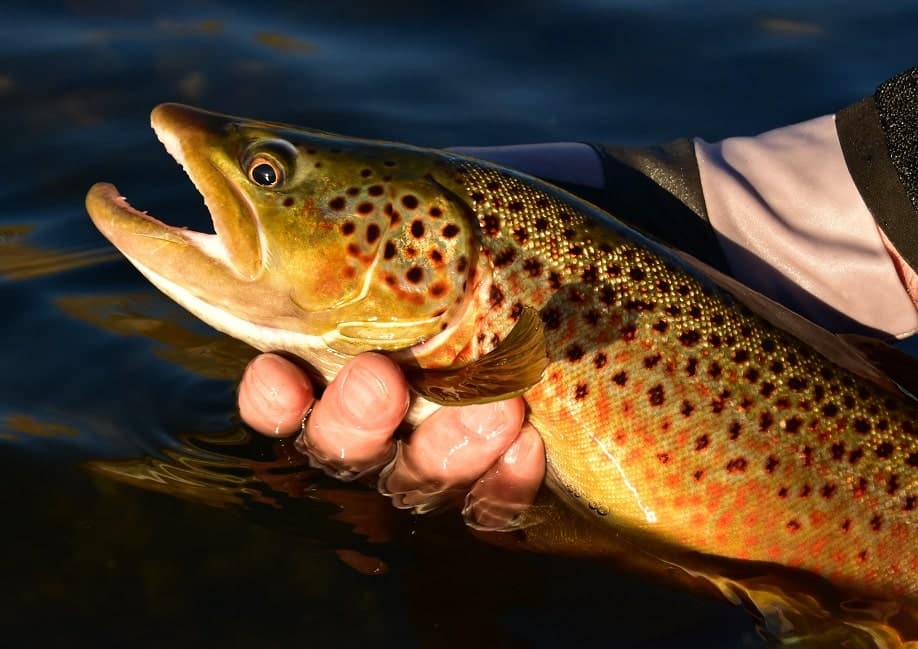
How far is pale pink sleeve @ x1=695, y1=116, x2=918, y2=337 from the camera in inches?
174

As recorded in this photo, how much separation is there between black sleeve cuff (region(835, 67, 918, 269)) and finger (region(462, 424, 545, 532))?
177 centimetres

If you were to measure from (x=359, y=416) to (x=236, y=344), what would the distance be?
4.33 ft

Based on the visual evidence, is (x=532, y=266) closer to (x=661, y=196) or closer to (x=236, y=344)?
(x=661, y=196)

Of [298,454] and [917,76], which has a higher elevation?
[917,76]

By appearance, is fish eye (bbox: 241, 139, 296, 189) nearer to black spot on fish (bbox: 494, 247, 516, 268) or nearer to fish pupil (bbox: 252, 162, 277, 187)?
fish pupil (bbox: 252, 162, 277, 187)

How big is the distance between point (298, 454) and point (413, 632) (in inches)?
36.2

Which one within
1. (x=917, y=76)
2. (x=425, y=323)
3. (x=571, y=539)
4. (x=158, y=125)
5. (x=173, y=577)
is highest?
(x=917, y=76)

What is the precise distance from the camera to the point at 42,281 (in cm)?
498

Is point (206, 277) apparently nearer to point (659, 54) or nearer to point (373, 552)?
point (373, 552)

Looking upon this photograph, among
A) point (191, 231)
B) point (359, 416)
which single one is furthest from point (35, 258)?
point (359, 416)

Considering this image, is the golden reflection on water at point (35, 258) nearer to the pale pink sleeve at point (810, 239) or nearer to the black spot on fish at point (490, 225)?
the black spot on fish at point (490, 225)

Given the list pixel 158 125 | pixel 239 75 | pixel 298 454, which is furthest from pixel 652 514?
pixel 239 75

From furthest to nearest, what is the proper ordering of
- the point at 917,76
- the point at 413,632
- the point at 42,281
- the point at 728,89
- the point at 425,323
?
1. the point at 728,89
2. the point at 42,281
3. the point at 917,76
4. the point at 425,323
5. the point at 413,632

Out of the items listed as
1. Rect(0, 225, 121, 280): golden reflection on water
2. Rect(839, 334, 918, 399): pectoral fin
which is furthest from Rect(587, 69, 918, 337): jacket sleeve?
Rect(0, 225, 121, 280): golden reflection on water
